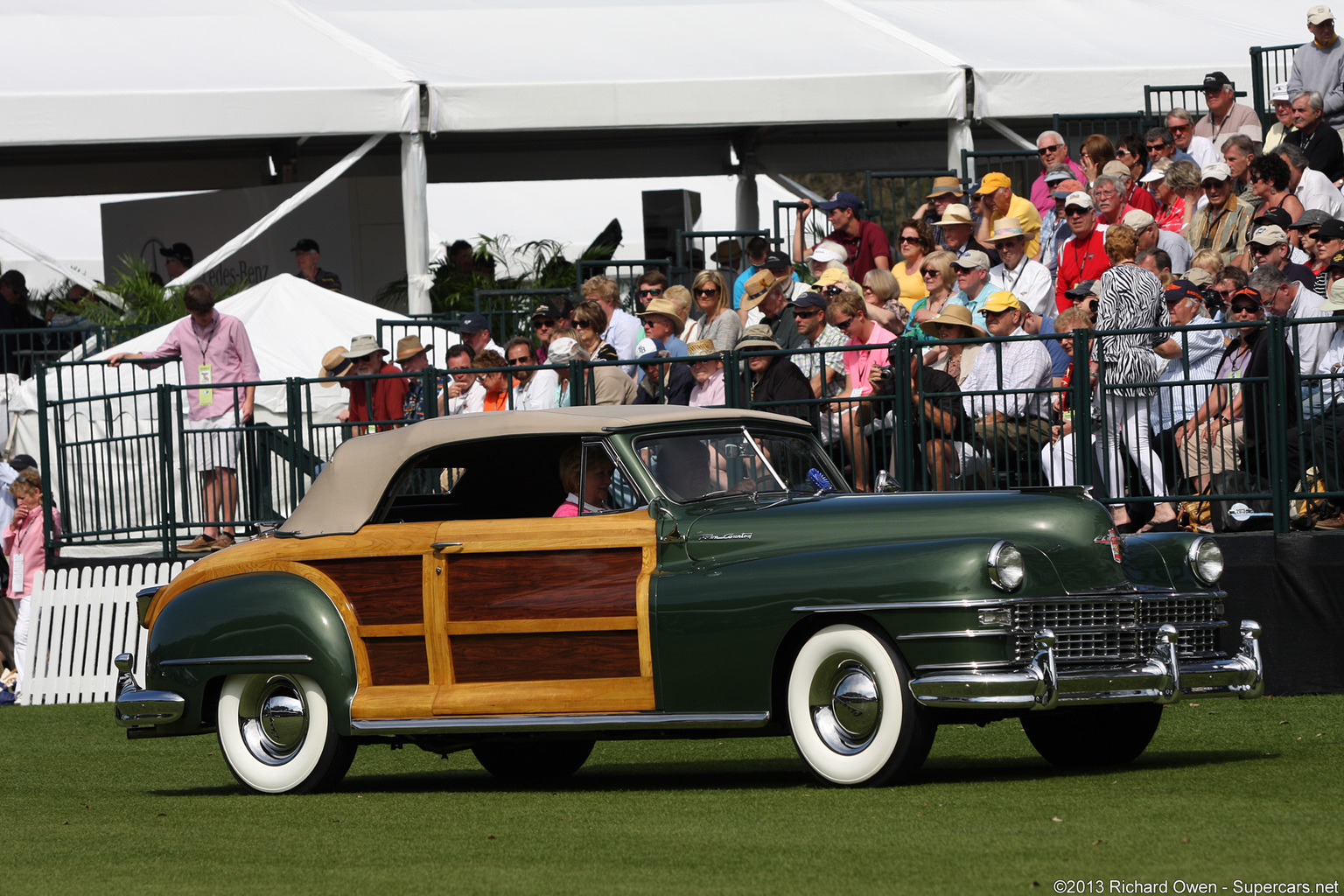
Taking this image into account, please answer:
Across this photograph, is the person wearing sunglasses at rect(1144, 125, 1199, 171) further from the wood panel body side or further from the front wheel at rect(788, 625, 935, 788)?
the front wheel at rect(788, 625, 935, 788)

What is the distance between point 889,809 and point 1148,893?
1900 mm

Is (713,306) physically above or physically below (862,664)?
above

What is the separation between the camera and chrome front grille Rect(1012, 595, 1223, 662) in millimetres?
7961

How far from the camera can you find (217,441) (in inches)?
619

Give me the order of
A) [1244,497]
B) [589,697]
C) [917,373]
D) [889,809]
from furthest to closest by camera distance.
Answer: [917,373] → [1244,497] → [589,697] → [889,809]

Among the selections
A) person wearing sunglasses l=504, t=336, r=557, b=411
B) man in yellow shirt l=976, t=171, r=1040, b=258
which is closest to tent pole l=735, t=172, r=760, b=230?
man in yellow shirt l=976, t=171, r=1040, b=258

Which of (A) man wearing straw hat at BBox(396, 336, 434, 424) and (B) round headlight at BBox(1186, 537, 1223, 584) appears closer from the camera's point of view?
(B) round headlight at BBox(1186, 537, 1223, 584)

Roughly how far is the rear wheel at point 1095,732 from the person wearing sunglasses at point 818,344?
178 inches

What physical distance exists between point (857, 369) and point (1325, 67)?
6.93 meters

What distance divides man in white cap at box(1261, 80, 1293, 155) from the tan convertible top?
9577mm

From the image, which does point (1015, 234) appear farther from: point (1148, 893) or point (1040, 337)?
point (1148, 893)

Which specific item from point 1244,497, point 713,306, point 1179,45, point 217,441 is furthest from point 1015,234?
point 1179,45

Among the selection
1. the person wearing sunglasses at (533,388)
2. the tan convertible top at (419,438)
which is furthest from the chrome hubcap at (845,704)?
the person wearing sunglasses at (533,388)

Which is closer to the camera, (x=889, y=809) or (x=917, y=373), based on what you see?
(x=889, y=809)
